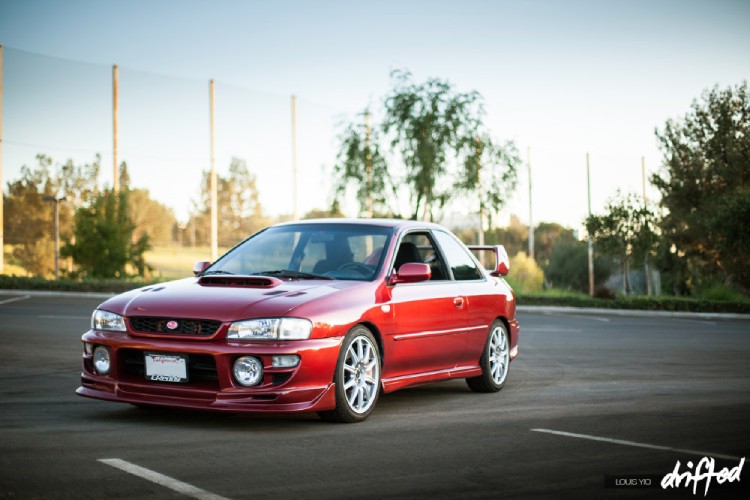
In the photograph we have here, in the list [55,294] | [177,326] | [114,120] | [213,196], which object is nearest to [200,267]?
[177,326]

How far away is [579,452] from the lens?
6.51 metres

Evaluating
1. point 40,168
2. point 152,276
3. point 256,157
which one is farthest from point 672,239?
point 40,168

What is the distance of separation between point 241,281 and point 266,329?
2.98 ft

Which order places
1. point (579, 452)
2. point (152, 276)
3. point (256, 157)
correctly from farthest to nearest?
point (256, 157) < point (152, 276) < point (579, 452)

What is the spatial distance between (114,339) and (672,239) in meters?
38.8

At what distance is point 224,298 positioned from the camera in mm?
7473

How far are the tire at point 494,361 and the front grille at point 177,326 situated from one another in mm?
3555

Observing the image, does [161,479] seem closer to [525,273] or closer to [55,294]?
[55,294]

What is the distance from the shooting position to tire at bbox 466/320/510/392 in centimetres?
995

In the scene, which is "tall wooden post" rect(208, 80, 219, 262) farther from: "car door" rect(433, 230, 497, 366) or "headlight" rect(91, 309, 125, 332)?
"headlight" rect(91, 309, 125, 332)

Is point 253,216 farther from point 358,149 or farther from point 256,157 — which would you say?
point 358,149

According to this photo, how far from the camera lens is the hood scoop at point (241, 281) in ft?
26.0

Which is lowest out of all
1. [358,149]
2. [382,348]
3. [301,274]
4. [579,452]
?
[579,452]

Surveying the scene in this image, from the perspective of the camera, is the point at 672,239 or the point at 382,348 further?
the point at 672,239
